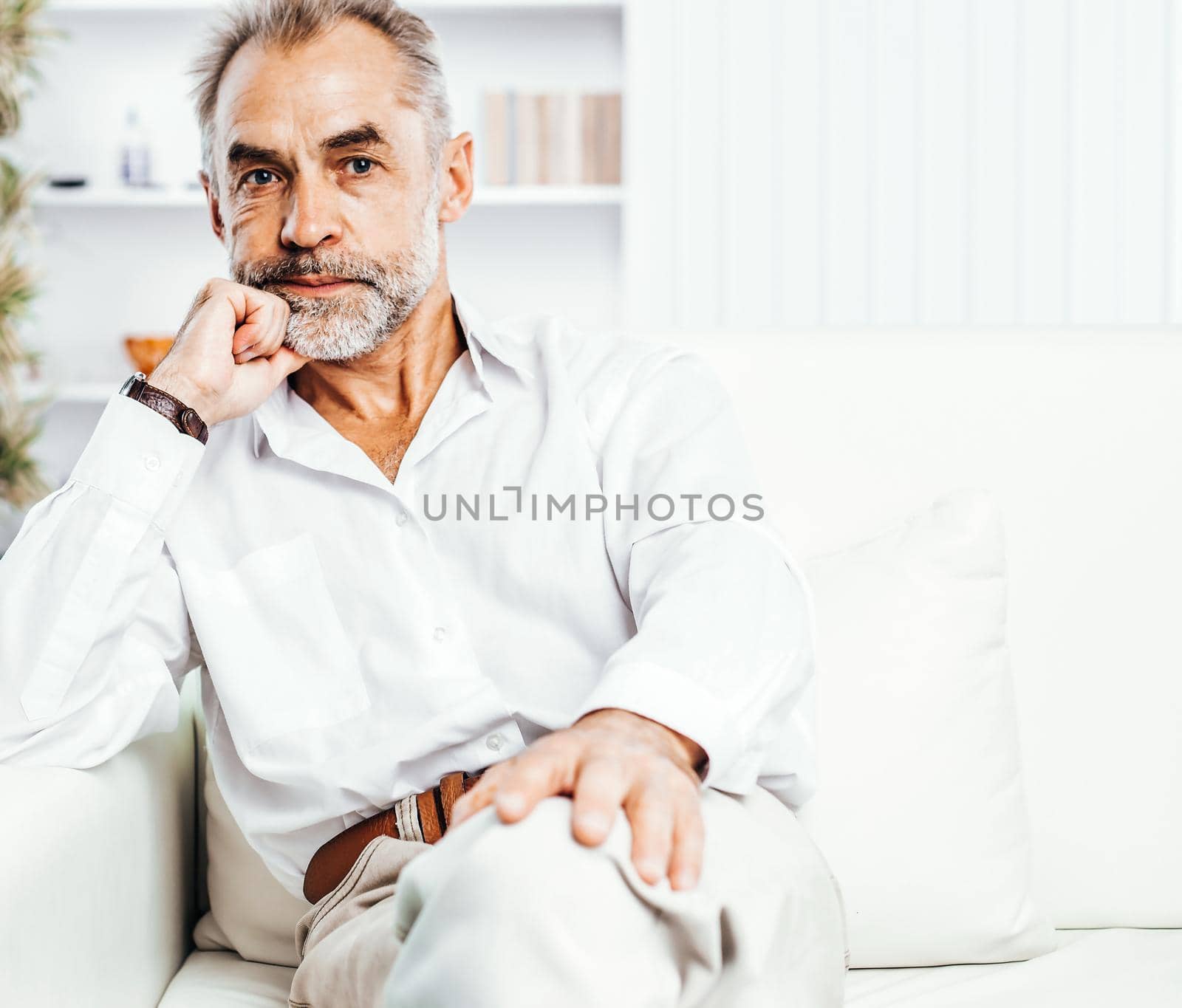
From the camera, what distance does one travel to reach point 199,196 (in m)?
3.08

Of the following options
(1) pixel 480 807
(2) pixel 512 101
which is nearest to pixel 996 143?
(2) pixel 512 101

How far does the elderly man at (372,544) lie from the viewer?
0.95 metres

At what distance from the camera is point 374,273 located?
4.14 ft

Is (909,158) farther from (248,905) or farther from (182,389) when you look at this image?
(248,905)

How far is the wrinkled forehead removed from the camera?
48.6 inches

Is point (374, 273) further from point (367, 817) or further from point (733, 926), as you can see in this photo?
point (733, 926)

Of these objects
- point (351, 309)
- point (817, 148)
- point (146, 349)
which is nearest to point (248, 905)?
point (351, 309)

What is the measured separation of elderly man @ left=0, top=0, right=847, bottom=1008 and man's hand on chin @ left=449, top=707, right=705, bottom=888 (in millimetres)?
16

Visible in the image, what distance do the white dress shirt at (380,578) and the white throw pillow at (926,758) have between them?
0.22 feet

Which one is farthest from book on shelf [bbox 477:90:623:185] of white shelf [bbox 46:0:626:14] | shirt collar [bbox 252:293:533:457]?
shirt collar [bbox 252:293:533:457]

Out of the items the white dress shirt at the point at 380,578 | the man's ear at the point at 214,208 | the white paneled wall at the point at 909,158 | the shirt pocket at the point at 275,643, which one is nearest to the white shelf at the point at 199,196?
the white paneled wall at the point at 909,158

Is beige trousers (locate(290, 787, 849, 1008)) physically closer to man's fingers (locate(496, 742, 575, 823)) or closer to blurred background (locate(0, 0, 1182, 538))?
man's fingers (locate(496, 742, 575, 823))

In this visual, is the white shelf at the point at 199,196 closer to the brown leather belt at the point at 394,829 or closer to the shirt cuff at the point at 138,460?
the shirt cuff at the point at 138,460

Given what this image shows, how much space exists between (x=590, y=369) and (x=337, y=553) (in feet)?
1.03
